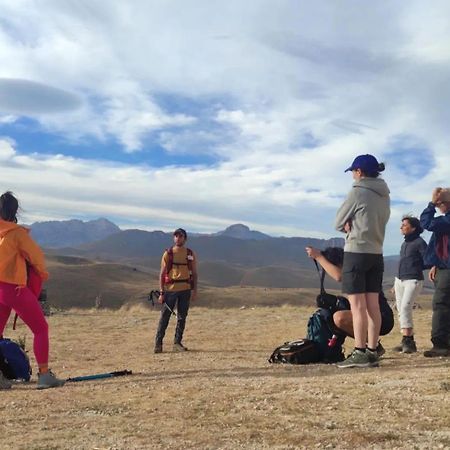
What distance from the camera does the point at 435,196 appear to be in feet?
24.8

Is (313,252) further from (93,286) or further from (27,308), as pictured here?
(93,286)

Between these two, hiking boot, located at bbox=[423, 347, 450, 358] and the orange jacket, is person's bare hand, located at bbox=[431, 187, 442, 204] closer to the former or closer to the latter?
hiking boot, located at bbox=[423, 347, 450, 358]

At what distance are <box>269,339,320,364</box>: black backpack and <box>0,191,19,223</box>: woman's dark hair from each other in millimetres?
3959

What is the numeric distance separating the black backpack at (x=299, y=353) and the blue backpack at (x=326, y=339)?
0.08 m

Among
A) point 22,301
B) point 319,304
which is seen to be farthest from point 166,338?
point 22,301

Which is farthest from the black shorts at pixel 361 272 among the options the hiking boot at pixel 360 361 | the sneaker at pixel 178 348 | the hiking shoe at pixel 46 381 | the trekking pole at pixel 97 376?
the sneaker at pixel 178 348

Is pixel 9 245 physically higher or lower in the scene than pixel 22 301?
higher

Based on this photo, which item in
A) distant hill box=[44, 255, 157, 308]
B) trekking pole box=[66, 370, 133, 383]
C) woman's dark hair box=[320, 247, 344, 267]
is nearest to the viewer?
trekking pole box=[66, 370, 133, 383]

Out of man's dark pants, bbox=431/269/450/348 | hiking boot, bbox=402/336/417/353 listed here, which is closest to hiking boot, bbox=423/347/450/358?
man's dark pants, bbox=431/269/450/348

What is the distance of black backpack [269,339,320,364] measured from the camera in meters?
A: 7.61

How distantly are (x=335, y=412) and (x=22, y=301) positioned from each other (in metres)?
3.82

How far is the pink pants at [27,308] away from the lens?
6.44m

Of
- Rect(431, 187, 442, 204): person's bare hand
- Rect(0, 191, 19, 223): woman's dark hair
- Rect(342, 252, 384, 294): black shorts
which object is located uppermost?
Rect(431, 187, 442, 204): person's bare hand

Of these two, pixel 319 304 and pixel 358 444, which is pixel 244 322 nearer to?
pixel 319 304
